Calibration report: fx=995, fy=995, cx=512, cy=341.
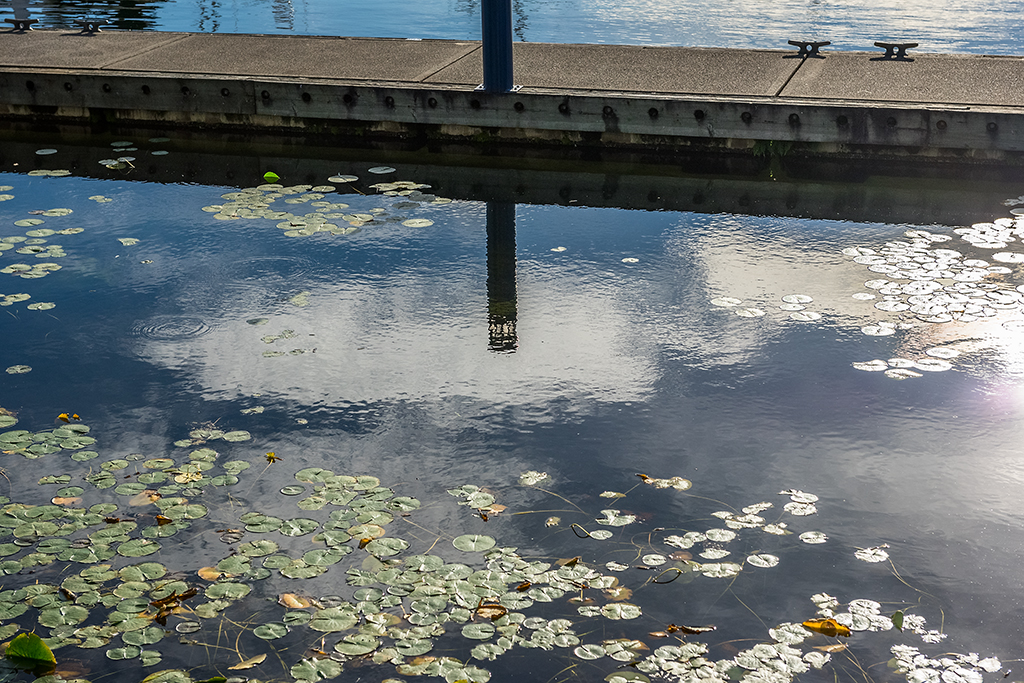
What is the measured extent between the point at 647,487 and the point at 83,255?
16.6 ft

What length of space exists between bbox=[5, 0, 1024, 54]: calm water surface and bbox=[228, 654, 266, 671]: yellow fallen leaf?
1315 centimetres

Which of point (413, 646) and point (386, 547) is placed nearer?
point (413, 646)

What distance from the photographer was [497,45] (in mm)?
9742

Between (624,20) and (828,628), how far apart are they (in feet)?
58.0

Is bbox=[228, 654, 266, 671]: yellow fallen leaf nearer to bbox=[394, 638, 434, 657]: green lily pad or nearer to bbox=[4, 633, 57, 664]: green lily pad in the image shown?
bbox=[394, 638, 434, 657]: green lily pad

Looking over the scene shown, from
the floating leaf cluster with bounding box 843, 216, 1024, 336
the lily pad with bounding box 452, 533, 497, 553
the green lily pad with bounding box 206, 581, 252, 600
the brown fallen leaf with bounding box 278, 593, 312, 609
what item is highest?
the floating leaf cluster with bounding box 843, 216, 1024, 336

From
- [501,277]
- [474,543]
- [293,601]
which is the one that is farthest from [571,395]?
[293,601]

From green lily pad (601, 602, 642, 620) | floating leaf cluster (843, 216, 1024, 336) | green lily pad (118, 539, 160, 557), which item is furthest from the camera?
floating leaf cluster (843, 216, 1024, 336)

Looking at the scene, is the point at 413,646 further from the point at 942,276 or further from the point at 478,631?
the point at 942,276

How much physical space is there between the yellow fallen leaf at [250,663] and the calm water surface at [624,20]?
13.2 m

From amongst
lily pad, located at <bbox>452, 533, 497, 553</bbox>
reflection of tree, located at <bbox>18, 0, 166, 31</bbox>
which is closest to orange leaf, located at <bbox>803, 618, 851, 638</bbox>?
lily pad, located at <bbox>452, 533, 497, 553</bbox>

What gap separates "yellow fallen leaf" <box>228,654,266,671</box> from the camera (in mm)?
3568

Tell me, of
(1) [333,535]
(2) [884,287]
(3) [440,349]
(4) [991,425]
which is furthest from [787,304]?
(1) [333,535]

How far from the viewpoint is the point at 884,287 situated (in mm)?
6969
